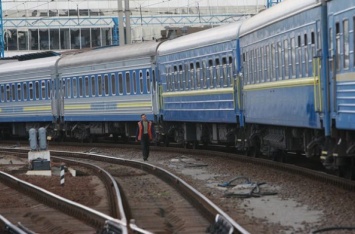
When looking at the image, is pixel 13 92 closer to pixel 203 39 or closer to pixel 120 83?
pixel 120 83

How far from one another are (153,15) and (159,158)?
Result: 58.3 m

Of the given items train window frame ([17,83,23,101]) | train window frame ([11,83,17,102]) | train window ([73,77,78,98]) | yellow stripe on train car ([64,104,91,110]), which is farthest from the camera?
train window frame ([11,83,17,102])

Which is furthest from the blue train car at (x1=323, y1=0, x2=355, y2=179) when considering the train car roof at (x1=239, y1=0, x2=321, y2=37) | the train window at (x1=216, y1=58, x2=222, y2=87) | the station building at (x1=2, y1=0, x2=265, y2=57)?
the station building at (x1=2, y1=0, x2=265, y2=57)

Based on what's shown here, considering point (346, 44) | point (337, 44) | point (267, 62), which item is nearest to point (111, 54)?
point (267, 62)

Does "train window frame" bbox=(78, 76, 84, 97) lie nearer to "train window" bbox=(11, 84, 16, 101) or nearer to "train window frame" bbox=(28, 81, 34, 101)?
"train window frame" bbox=(28, 81, 34, 101)

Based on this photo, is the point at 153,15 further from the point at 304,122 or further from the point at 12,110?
the point at 304,122

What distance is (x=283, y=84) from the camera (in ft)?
65.8

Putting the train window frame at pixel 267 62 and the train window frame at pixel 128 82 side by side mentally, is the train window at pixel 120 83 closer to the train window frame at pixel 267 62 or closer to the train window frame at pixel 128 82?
the train window frame at pixel 128 82

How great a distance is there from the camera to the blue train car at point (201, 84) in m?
26.9

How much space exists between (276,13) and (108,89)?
745 inches

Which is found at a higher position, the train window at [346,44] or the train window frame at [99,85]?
the train window at [346,44]

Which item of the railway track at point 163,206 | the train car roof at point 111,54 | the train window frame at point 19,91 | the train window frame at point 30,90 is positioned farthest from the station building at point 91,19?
the railway track at point 163,206

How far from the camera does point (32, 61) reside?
4678 cm

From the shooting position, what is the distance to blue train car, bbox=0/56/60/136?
44.4 m
